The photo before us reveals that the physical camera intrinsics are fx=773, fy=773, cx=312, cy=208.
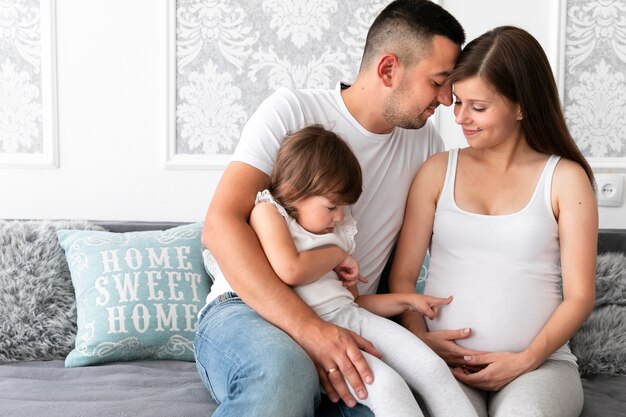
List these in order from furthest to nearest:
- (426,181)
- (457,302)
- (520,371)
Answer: (426,181)
(457,302)
(520,371)

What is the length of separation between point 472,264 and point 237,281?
19.6 inches

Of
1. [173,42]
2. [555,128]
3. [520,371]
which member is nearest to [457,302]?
[520,371]

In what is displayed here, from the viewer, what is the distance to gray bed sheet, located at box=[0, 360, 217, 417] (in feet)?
5.21

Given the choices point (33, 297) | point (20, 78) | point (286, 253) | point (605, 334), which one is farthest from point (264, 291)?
point (20, 78)

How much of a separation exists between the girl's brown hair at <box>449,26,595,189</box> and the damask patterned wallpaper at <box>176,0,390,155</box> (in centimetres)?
83

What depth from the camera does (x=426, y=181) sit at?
69.4 inches

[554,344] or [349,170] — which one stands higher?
[349,170]

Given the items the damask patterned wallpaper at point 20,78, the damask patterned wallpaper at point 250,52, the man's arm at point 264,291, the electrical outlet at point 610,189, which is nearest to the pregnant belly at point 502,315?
the man's arm at point 264,291

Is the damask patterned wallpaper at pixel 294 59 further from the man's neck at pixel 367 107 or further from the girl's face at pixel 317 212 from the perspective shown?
the girl's face at pixel 317 212

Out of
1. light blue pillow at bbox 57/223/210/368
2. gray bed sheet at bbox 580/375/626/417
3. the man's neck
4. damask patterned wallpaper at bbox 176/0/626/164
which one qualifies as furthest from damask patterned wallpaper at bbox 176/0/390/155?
gray bed sheet at bbox 580/375/626/417

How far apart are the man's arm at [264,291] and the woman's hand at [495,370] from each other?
0.23 metres

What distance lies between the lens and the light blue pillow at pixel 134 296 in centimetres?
192

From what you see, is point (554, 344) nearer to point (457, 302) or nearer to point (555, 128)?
point (457, 302)

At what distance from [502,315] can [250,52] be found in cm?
129
